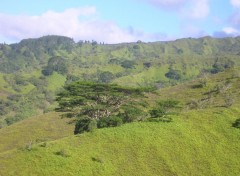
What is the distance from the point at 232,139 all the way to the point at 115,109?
77.7ft

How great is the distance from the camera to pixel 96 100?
7519cm

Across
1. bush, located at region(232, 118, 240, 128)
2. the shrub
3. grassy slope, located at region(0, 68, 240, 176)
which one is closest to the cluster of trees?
grassy slope, located at region(0, 68, 240, 176)

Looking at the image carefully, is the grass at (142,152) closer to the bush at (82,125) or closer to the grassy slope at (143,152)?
the grassy slope at (143,152)

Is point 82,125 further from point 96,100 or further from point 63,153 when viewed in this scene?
point 63,153

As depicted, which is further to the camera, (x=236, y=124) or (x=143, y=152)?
(x=236, y=124)

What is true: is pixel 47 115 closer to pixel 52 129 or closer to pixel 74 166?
pixel 52 129

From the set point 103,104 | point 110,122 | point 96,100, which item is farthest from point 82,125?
point 96,100

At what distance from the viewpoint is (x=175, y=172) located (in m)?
57.4

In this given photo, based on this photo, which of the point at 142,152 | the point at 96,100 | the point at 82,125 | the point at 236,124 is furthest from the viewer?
the point at 96,100

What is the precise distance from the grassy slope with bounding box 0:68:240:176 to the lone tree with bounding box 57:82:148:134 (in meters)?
8.43

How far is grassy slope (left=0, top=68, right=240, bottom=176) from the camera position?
53594 mm

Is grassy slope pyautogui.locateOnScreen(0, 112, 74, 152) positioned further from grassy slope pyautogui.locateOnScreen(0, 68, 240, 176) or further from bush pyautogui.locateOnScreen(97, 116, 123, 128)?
grassy slope pyautogui.locateOnScreen(0, 68, 240, 176)

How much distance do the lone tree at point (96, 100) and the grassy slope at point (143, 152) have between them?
843 centimetres

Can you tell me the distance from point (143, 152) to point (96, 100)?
1901 cm
